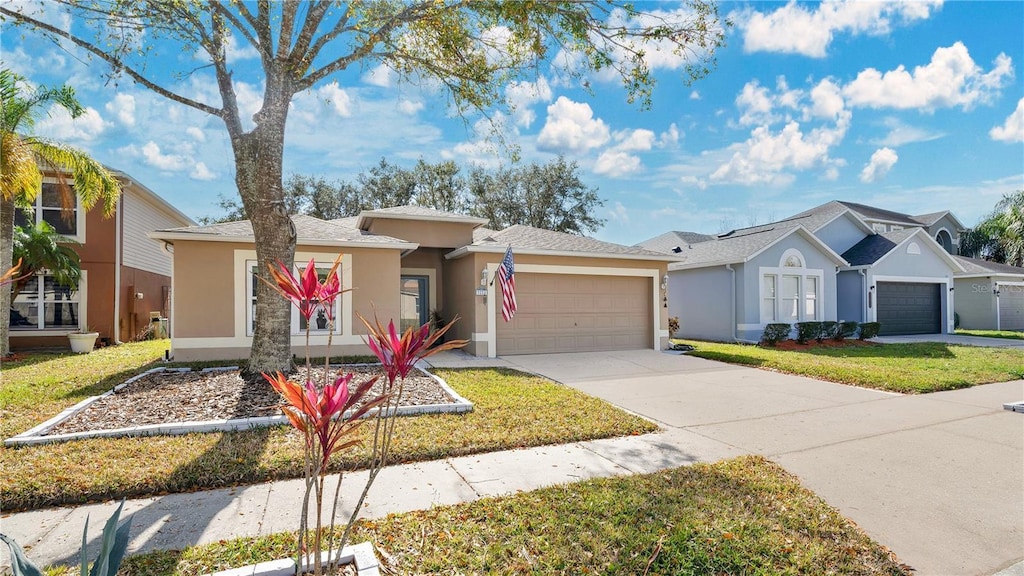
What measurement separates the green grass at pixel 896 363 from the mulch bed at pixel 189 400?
733cm

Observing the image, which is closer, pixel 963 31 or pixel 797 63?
pixel 963 31

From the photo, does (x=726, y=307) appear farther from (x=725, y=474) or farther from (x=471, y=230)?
(x=725, y=474)

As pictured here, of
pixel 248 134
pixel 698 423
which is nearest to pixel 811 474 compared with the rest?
pixel 698 423

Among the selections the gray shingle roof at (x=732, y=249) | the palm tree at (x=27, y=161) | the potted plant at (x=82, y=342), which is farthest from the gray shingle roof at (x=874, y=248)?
the potted plant at (x=82, y=342)

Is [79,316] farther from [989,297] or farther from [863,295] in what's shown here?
[989,297]

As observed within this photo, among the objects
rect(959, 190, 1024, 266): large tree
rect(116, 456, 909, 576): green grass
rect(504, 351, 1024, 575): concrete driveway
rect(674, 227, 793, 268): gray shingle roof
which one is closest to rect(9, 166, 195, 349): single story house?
rect(504, 351, 1024, 575): concrete driveway

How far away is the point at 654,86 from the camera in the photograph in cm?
784

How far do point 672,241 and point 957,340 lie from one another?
996 centimetres

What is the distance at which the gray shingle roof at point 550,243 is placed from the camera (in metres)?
12.2

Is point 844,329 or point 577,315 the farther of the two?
point 844,329

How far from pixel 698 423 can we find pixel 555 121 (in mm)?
Result: 13536

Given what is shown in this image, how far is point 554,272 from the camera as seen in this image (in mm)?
12172

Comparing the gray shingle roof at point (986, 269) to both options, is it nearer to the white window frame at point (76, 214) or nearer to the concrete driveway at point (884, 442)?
the concrete driveway at point (884, 442)

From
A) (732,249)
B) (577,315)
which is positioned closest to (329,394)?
(577,315)
